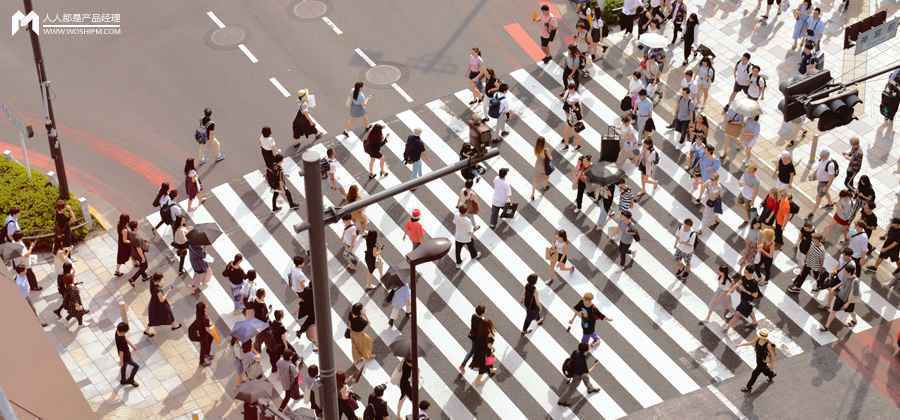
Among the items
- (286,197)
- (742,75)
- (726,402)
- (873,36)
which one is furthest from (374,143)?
(873,36)

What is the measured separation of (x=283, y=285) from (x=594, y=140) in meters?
8.01

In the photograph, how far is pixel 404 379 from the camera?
2317cm

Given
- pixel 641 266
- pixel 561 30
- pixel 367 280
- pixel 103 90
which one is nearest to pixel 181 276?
pixel 367 280

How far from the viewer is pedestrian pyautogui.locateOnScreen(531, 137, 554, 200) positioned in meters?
27.7

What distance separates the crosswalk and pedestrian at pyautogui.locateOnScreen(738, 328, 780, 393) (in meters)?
0.65

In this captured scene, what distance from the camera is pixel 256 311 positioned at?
24.2m

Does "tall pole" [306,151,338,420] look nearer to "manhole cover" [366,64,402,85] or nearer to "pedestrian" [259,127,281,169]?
"pedestrian" [259,127,281,169]

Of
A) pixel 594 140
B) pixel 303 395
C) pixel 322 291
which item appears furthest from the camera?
pixel 594 140

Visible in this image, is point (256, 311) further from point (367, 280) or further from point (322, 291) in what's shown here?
point (322, 291)

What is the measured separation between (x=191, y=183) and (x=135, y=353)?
13.3 feet

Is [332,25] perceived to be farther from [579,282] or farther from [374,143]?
[579,282]

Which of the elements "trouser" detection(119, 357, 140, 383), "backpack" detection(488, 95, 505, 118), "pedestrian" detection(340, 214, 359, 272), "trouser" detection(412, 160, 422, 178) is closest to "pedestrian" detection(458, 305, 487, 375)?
"pedestrian" detection(340, 214, 359, 272)

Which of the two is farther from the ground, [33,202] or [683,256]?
[33,202]

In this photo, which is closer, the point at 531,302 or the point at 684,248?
the point at 531,302
